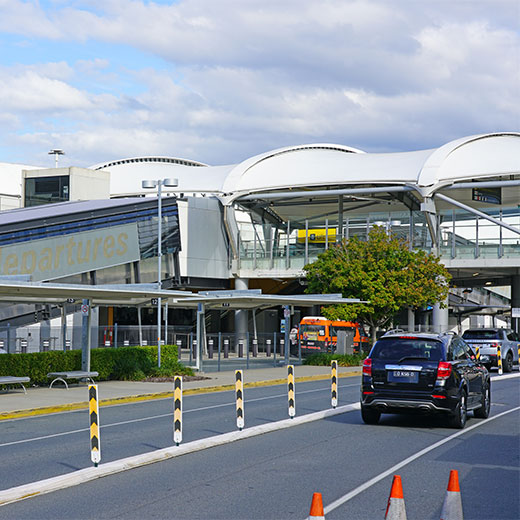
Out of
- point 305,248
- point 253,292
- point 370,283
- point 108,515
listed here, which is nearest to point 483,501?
point 108,515

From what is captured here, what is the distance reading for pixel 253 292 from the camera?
35906mm

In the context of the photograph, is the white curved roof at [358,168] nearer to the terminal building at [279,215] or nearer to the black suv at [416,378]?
the terminal building at [279,215]

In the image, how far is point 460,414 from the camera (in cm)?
1569

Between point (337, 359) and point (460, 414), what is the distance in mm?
23690

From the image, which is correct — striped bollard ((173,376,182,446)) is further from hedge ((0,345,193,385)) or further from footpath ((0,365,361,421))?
hedge ((0,345,193,385))

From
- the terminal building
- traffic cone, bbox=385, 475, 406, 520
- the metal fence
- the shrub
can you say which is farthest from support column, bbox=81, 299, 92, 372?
the terminal building

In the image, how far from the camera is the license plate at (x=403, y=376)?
15.6 meters

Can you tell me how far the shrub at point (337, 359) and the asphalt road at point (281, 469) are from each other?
21.5 meters

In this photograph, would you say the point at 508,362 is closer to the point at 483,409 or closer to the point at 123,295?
the point at 123,295

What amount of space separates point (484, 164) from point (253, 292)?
76.5 ft

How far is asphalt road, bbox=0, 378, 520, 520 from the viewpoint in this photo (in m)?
8.84

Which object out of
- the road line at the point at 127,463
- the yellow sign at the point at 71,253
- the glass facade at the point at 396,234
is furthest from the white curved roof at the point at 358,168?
the road line at the point at 127,463

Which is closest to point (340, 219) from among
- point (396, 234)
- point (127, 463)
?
point (396, 234)

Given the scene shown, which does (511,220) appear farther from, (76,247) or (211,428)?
(211,428)
